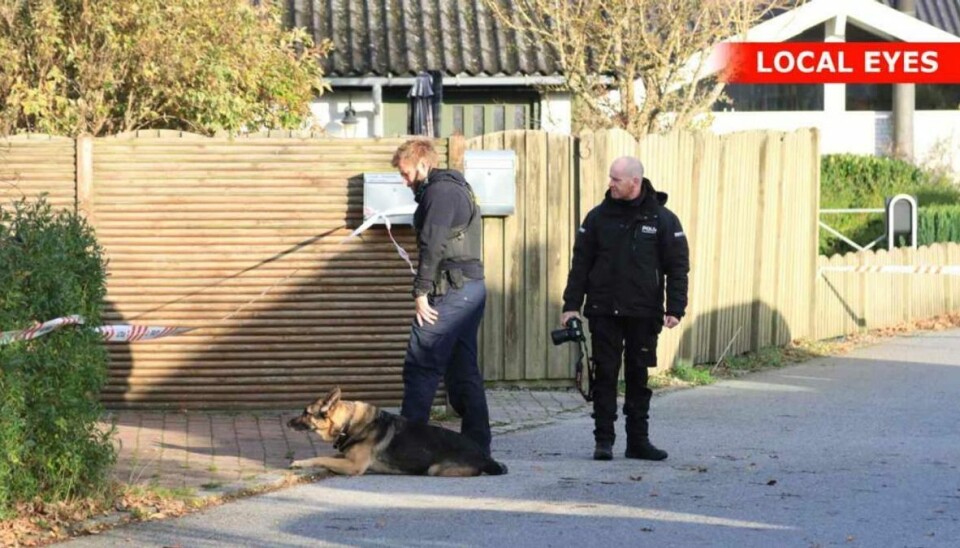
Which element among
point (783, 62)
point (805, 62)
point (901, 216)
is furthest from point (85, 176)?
point (805, 62)

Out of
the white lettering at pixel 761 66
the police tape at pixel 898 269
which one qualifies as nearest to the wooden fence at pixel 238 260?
the police tape at pixel 898 269

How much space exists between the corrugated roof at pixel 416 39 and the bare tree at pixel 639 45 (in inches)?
93.9

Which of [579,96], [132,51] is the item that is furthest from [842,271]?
[132,51]

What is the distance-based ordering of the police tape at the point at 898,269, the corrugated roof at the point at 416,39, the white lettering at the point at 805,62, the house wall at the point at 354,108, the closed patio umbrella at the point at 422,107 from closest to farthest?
the closed patio umbrella at the point at 422,107 < the police tape at the point at 898,269 < the corrugated roof at the point at 416,39 < the house wall at the point at 354,108 < the white lettering at the point at 805,62

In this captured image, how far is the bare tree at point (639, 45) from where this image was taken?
1889 centimetres

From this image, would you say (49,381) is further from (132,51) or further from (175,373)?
(132,51)

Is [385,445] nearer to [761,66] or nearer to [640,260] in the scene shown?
[640,260]

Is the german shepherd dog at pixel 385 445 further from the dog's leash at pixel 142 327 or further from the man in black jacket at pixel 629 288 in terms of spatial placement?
the dog's leash at pixel 142 327

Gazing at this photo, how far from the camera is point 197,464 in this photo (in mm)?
9945

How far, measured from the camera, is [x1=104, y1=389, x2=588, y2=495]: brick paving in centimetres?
950

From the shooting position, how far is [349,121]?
22281mm

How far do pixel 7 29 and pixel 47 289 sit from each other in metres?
6.22

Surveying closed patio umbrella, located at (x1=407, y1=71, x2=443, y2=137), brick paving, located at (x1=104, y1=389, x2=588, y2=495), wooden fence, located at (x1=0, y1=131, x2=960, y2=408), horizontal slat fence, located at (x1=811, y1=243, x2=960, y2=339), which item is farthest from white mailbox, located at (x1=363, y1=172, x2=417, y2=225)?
horizontal slat fence, located at (x1=811, y1=243, x2=960, y2=339)

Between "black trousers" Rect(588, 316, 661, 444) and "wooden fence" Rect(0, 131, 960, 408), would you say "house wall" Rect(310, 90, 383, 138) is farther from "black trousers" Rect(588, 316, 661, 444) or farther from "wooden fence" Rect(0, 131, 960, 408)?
"black trousers" Rect(588, 316, 661, 444)
